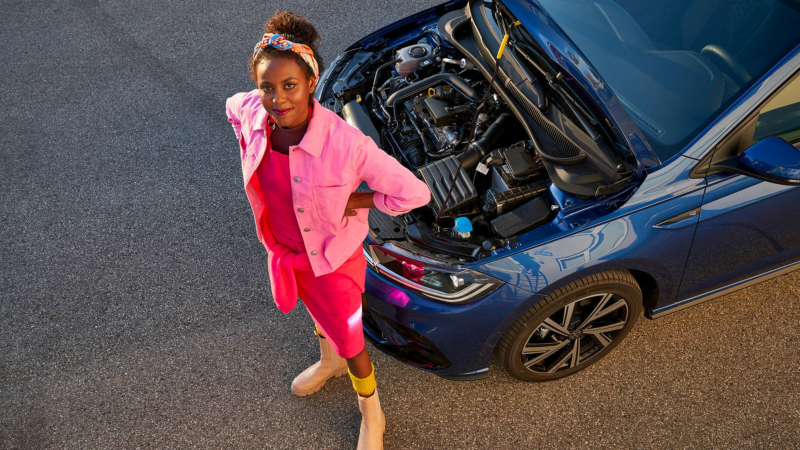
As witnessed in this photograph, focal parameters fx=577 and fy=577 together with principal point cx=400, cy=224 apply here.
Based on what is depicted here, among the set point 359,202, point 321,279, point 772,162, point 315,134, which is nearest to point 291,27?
point 315,134

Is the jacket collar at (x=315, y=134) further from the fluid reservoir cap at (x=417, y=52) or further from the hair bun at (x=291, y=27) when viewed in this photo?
the fluid reservoir cap at (x=417, y=52)

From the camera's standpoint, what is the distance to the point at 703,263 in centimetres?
279

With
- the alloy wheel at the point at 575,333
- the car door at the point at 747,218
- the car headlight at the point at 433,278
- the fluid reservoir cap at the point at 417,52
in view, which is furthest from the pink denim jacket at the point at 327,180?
the fluid reservoir cap at the point at 417,52

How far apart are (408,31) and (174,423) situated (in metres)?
2.83

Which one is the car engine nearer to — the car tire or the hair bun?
the car tire

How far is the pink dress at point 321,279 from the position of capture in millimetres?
2064

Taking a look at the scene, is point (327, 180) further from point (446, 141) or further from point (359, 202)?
point (446, 141)

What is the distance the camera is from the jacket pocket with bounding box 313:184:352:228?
2.01m

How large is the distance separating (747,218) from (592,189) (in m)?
0.77

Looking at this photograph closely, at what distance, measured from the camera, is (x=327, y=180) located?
1987 mm

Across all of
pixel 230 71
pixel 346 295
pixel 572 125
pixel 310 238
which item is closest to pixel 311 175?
pixel 310 238

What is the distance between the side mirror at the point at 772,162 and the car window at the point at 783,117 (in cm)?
12

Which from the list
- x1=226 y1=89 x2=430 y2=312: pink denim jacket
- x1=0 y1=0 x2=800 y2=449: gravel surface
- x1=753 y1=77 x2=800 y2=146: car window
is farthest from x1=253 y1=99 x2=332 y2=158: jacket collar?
x1=753 y1=77 x2=800 y2=146: car window

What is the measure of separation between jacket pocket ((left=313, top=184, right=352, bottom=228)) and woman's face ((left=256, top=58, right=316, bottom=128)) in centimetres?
25
